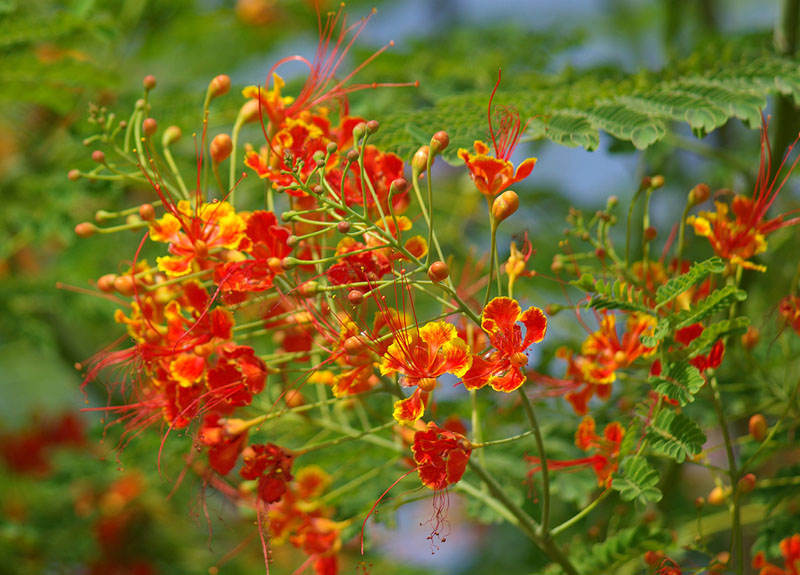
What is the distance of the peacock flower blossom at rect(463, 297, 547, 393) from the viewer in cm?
132

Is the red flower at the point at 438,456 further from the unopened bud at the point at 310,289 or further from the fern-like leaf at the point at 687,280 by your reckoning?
the fern-like leaf at the point at 687,280

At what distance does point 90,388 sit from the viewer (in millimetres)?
3430

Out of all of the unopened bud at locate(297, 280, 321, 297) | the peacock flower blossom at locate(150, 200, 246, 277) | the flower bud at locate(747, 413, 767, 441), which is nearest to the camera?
the unopened bud at locate(297, 280, 321, 297)

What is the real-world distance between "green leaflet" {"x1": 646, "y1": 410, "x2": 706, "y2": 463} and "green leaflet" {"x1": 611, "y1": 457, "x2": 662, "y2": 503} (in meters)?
0.05

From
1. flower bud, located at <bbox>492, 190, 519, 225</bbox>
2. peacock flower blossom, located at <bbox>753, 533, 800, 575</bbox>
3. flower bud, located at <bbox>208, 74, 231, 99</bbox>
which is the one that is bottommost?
peacock flower blossom, located at <bbox>753, 533, 800, 575</bbox>

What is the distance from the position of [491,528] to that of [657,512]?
3.03 m

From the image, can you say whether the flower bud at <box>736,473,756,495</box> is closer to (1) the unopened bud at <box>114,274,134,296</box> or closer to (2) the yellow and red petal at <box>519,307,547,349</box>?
(2) the yellow and red petal at <box>519,307,547,349</box>

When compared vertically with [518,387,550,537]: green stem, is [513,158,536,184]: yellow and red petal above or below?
above

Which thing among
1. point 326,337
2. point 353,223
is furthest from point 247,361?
point 353,223

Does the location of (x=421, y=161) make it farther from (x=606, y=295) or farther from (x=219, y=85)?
(x=219, y=85)

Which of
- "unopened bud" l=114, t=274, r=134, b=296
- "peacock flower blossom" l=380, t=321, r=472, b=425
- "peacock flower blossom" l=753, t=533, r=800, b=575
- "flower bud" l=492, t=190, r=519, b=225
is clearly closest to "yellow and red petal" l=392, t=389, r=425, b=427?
"peacock flower blossom" l=380, t=321, r=472, b=425

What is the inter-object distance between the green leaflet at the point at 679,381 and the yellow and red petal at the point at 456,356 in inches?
14.9

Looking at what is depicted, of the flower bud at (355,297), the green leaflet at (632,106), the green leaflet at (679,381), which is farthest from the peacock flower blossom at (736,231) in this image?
the flower bud at (355,297)

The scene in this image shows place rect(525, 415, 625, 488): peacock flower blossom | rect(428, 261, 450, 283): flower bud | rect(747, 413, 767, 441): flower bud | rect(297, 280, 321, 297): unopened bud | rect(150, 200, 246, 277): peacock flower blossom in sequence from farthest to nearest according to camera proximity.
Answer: rect(747, 413, 767, 441): flower bud → rect(525, 415, 625, 488): peacock flower blossom → rect(150, 200, 246, 277): peacock flower blossom → rect(297, 280, 321, 297): unopened bud → rect(428, 261, 450, 283): flower bud
